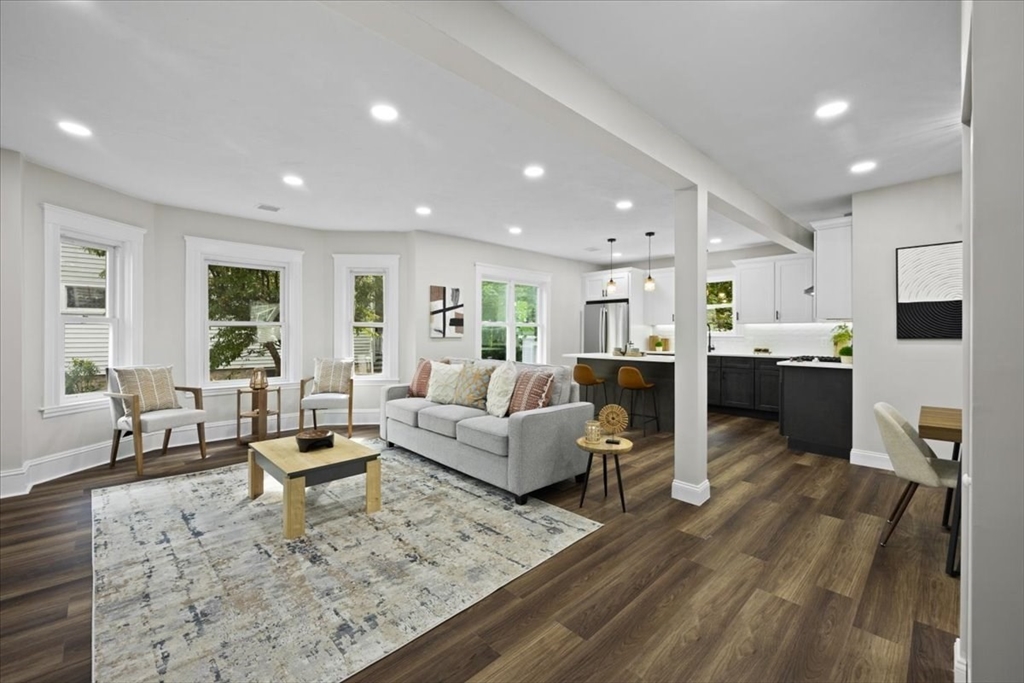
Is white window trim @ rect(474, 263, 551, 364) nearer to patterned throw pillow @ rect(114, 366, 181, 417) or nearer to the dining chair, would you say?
patterned throw pillow @ rect(114, 366, 181, 417)

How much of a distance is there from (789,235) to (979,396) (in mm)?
5206

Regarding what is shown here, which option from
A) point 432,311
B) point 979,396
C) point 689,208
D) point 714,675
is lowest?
point 714,675

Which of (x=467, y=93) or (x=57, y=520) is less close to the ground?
(x=467, y=93)

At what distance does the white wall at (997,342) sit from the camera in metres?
0.83

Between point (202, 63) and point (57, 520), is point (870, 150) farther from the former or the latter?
point (57, 520)

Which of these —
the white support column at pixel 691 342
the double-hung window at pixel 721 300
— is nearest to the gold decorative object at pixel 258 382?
the white support column at pixel 691 342

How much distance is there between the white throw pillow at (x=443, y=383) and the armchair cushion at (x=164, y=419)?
90.8 inches

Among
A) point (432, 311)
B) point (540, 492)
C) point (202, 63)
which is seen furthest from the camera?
point (432, 311)

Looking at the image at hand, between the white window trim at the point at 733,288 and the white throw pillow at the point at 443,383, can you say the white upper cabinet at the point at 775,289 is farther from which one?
the white throw pillow at the point at 443,383

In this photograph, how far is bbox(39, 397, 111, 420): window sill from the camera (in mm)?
3807

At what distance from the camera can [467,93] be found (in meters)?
2.51

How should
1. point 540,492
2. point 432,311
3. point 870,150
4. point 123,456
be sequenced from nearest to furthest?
point 870,150 < point 540,492 < point 123,456 < point 432,311

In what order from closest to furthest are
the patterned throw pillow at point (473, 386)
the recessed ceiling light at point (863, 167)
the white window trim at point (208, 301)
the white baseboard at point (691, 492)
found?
1. the white baseboard at point (691, 492)
2. the recessed ceiling light at point (863, 167)
3. the patterned throw pillow at point (473, 386)
4. the white window trim at point (208, 301)

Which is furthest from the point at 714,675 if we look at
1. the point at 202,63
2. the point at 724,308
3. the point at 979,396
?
the point at 724,308
